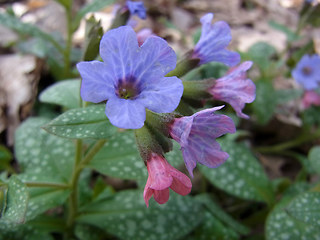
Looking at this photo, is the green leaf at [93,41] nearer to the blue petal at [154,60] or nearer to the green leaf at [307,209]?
the blue petal at [154,60]

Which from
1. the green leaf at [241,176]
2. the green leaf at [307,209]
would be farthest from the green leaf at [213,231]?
the green leaf at [307,209]

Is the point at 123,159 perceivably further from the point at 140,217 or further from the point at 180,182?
the point at 180,182

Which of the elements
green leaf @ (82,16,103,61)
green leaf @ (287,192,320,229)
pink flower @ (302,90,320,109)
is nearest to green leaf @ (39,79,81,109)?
green leaf @ (82,16,103,61)

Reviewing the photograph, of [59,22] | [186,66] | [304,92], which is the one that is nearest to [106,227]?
[186,66]

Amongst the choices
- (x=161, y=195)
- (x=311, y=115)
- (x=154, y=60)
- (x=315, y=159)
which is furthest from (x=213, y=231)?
(x=311, y=115)

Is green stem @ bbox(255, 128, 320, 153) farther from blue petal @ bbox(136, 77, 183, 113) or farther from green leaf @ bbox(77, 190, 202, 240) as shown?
blue petal @ bbox(136, 77, 183, 113)
